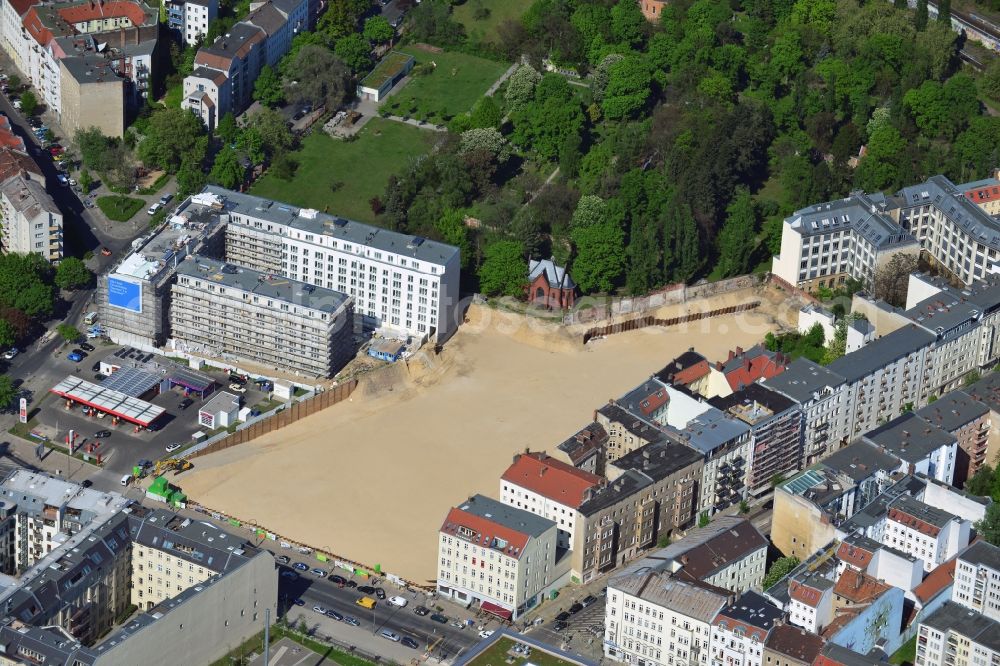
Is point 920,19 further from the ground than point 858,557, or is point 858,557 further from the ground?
point 920,19

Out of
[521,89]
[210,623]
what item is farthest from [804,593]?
[521,89]

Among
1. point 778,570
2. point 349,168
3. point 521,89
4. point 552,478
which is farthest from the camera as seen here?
point 521,89

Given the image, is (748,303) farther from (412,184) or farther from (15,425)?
(15,425)

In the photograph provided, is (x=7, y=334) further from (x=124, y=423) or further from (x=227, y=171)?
(x=227, y=171)

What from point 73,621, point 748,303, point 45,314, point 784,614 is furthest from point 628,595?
point 45,314

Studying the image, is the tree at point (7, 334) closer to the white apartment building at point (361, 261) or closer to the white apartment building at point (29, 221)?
the white apartment building at point (29, 221)

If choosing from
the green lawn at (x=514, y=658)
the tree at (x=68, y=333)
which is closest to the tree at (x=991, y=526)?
the green lawn at (x=514, y=658)

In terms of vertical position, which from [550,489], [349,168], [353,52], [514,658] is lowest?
[514,658]
